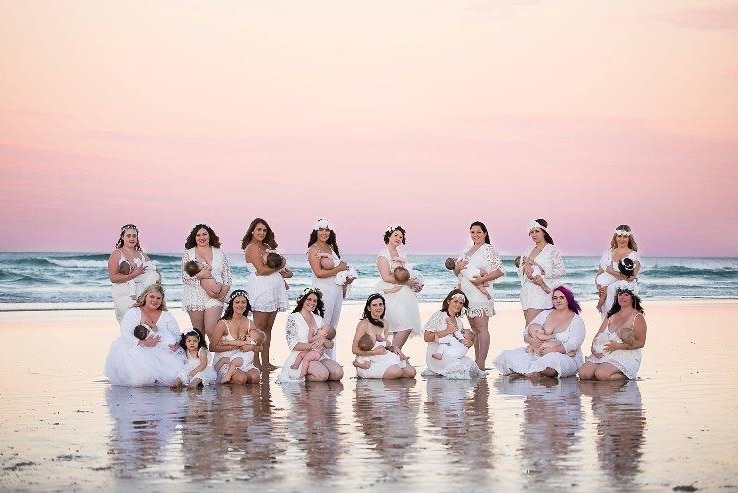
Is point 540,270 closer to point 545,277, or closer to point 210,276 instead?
point 545,277

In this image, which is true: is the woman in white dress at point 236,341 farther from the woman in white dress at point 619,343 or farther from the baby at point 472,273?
the woman in white dress at point 619,343

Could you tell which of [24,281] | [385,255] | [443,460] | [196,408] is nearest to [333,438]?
[443,460]

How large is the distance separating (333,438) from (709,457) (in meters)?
2.61

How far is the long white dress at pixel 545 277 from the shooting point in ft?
48.9

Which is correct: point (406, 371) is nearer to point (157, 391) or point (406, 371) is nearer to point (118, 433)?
point (157, 391)

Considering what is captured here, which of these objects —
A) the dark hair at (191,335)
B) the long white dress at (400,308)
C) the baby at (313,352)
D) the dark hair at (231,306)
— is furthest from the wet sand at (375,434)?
the dark hair at (231,306)

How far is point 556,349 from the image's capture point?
14.2 metres

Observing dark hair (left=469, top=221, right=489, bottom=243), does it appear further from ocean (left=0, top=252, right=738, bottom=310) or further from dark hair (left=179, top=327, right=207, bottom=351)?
ocean (left=0, top=252, right=738, bottom=310)

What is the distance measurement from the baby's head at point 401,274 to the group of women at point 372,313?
8 centimetres

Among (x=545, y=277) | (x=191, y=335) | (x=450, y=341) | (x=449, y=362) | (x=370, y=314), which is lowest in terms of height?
(x=449, y=362)

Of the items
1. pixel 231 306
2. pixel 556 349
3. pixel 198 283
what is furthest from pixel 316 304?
pixel 556 349

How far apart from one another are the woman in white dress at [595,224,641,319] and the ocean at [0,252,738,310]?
62.2ft

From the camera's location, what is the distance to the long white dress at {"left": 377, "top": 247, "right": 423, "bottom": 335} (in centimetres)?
1507

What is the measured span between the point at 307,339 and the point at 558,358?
107 inches
